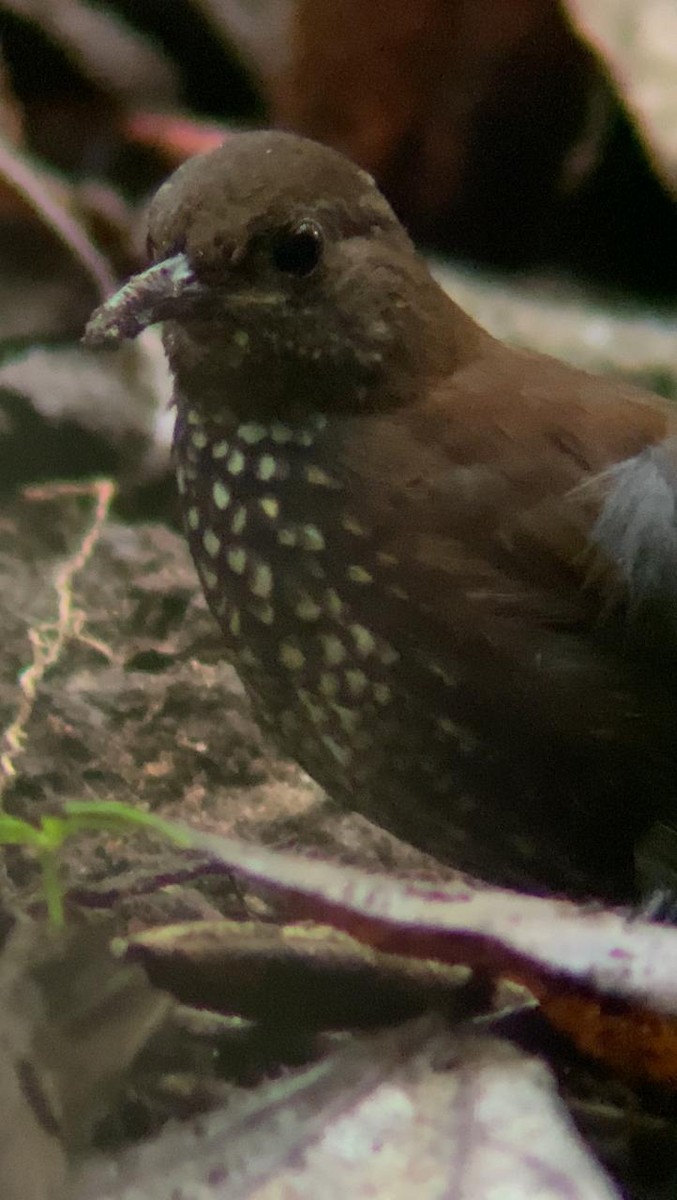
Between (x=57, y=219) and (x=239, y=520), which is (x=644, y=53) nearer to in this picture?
(x=57, y=219)

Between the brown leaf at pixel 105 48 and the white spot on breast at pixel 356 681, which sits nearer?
the white spot on breast at pixel 356 681

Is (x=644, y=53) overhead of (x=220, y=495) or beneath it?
overhead

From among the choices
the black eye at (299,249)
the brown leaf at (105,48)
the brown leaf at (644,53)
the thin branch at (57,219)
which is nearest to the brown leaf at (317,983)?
the black eye at (299,249)

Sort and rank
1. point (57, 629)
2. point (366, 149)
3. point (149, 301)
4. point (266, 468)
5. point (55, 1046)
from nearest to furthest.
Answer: point (55, 1046) < point (149, 301) < point (266, 468) < point (57, 629) < point (366, 149)

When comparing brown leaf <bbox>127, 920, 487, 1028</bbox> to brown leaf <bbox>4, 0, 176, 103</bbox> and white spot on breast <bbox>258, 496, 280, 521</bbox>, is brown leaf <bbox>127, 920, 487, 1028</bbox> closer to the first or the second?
white spot on breast <bbox>258, 496, 280, 521</bbox>

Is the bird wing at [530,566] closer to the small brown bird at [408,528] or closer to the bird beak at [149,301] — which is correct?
the small brown bird at [408,528]

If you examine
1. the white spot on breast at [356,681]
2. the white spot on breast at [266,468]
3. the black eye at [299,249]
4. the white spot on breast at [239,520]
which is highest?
the black eye at [299,249]

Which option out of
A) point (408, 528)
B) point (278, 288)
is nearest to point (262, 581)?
point (408, 528)

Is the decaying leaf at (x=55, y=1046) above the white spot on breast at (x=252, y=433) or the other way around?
the other way around

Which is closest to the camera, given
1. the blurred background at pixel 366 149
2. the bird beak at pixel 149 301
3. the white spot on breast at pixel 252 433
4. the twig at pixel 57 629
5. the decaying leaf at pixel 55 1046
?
the decaying leaf at pixel 55 1046
